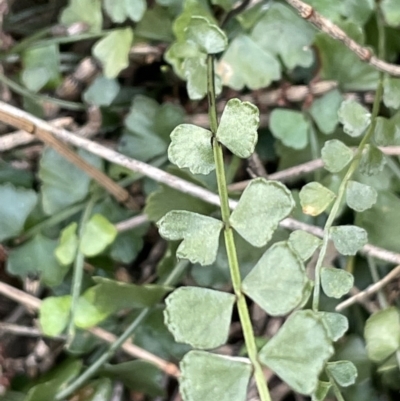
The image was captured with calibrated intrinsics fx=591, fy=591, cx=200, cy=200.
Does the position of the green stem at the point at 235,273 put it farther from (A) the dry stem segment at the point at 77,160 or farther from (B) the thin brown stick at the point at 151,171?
(A) the dry stem segment at the point at 77,160

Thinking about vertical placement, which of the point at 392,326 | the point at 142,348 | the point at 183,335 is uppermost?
the point at 183,335

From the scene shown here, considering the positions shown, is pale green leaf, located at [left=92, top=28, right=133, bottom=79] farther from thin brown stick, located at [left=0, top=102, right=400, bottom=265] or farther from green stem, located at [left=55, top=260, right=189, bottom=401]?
green stem, located at [left=55, top=260, right=189, bottom=401]

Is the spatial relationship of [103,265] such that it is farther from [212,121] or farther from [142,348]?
[212,121]

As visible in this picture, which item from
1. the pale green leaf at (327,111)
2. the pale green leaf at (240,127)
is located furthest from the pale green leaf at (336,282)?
the pale green leaf at (327,111)

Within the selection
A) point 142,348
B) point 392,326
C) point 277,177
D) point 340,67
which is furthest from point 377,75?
point 142,348

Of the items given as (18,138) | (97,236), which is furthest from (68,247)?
(18,138)

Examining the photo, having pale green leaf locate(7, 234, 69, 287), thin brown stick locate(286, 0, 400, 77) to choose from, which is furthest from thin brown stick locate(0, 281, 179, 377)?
thin brown stick locate(286, 0, 400, 77)

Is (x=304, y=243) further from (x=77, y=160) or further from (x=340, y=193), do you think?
(x=77, y=160)
